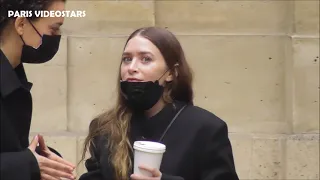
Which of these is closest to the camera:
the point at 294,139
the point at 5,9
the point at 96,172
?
the point at 5,9

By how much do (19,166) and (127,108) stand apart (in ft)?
2.62

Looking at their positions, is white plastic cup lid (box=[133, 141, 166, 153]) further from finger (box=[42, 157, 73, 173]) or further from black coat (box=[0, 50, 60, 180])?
black coat (box=[0, 50, 60, 180])

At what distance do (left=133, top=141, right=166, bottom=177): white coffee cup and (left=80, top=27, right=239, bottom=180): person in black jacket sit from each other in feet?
0.73

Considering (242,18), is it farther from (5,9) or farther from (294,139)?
(5,9)

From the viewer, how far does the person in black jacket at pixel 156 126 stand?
298 centimetres

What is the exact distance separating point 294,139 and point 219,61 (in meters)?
0.91

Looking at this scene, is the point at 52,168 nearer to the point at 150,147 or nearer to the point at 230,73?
the point at 150,147

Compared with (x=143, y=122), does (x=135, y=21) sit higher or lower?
higher

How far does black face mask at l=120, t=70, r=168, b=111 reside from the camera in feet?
9.87

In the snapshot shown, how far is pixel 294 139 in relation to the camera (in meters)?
5.07

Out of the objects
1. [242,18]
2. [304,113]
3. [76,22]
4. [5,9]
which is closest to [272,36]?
[242,18]

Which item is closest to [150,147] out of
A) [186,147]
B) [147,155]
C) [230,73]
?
[147,155]

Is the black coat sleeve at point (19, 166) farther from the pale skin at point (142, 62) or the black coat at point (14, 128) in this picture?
the pale skin at point (142, 62)

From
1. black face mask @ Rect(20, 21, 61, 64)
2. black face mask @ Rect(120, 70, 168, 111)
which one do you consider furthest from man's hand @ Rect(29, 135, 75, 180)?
black face mask @ Rect(120, 70, 168, 111)
